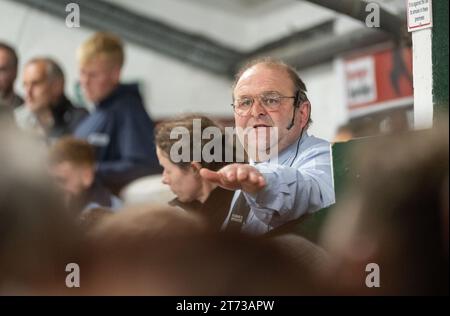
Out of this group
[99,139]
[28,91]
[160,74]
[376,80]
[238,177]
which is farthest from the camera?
[376,80]

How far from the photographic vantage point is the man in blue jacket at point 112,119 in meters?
1.71

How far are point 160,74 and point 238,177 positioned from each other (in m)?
1.31

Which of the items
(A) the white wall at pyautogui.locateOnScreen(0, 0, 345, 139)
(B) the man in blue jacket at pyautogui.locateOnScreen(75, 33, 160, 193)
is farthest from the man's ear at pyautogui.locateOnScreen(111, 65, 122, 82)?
(A) the white wall at pyautogui.locateOnScreen(0, 0, 345, 139)

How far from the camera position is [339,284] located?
129 centimetres

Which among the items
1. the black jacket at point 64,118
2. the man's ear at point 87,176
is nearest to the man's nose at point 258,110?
the man's ear at point 87,176

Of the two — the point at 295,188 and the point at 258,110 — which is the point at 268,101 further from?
the point at 295,188

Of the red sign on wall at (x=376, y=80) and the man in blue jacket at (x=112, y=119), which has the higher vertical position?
the red sign on wall at (x=376, y=80)

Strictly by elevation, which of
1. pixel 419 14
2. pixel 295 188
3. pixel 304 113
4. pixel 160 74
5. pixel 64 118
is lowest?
pixel 295 188

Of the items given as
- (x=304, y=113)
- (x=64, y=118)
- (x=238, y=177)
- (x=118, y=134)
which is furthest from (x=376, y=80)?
(x=238, y=177)

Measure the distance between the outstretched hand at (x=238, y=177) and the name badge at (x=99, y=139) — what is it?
0.69 meters

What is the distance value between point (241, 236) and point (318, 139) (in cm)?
23

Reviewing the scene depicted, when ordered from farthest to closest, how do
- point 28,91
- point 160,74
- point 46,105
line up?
point 160,74, point 46,105, point 28,91

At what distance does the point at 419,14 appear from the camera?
137cm

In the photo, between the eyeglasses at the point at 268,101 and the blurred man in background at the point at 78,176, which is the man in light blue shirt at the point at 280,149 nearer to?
the eyeglasses at the point at 268,101
